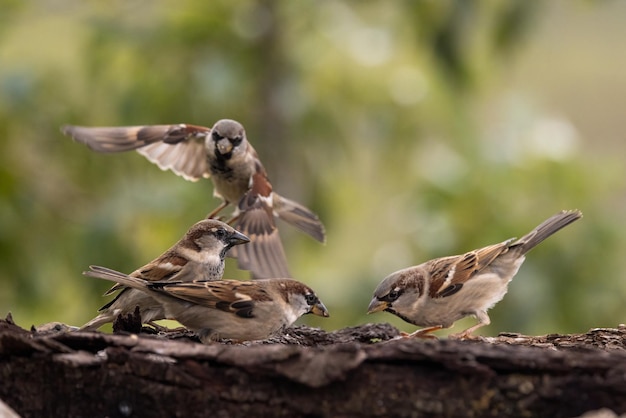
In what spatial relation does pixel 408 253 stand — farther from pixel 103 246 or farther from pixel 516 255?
pixel 516 255

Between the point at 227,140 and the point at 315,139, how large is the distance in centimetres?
460

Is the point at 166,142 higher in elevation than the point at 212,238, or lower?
higher

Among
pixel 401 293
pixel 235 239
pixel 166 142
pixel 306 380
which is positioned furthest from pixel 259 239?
pixel 306 380

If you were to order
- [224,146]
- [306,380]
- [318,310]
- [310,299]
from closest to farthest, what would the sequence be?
[306,380], [310,299], [318,310], [224,146]

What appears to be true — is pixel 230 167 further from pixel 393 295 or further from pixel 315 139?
pixel 315 139

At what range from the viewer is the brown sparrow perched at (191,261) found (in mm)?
4629

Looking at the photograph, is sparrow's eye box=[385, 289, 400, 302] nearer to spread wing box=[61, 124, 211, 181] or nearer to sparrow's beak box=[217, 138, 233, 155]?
sparrow's beak box=[217, 138, 233, 155]

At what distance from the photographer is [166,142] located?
5.91 metres

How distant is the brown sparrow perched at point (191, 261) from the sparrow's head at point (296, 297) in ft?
1.05

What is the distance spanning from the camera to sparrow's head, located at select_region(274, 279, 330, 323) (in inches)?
178

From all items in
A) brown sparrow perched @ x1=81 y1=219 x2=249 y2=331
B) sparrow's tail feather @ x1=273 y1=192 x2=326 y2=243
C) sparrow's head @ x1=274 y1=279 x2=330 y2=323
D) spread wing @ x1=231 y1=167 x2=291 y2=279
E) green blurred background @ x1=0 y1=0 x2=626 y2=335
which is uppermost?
green blurred background @ x1=0 y1=0 x2=626 y2=335

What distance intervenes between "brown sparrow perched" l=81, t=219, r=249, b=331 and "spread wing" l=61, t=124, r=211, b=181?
121cm

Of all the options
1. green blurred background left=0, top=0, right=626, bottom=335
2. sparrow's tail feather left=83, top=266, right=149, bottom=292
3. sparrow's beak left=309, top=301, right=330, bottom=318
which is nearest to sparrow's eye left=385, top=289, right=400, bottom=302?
sparrow's beak left=309, top=301, right=330, bottom=318

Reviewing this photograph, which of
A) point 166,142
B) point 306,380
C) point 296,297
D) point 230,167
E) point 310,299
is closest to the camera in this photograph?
point 306,380
